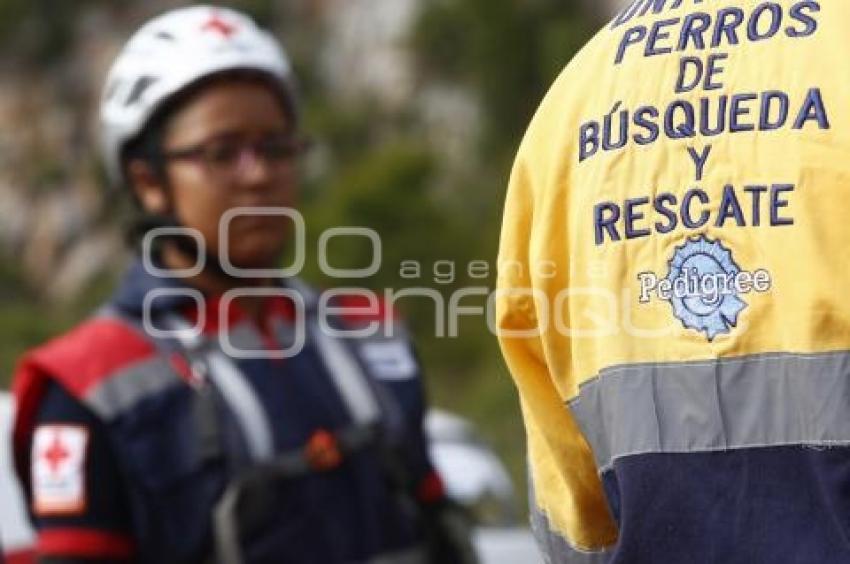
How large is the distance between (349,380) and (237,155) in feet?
1.46

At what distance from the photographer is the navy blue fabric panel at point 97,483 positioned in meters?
3.82

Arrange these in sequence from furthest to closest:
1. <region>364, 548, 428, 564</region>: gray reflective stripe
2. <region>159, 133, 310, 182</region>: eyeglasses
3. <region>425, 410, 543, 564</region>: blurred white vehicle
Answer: <region>425, 410, 543, 564</region>: blurred white vehicle < <region>159, 133, 310, 182</region>: eyeglasses < <region>364, 548, 428, 564</region>: gray reflective stripe

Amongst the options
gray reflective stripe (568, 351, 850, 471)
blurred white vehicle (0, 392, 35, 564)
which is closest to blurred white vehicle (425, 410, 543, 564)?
blurred white vehicle (0, 392, 35, 564)

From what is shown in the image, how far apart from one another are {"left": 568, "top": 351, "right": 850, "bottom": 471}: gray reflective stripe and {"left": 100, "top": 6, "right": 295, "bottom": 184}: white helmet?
1.80 m

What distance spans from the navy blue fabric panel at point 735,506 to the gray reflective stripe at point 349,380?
1.60m

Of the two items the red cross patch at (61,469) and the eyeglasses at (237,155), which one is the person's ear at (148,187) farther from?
the red cross patch at (61,469)

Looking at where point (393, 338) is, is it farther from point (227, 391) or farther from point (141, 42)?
point (141, 42)

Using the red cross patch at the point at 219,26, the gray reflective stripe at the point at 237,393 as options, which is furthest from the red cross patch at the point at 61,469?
the red cross patch at the point at 219,26

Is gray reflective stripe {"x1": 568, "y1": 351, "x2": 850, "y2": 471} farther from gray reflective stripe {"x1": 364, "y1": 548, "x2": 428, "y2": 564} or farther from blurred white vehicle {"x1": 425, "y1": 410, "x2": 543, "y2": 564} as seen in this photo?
blurred white vehicle {"x1": 425, "y1": 410, "x2": 543, "y2": 564}

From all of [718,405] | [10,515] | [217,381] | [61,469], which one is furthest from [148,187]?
[718,405]

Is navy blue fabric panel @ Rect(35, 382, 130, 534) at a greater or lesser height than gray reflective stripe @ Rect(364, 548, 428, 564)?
greater

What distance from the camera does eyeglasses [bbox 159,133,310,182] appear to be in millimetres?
4129

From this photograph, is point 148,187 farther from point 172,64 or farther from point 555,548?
point 555,548

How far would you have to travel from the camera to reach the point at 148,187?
14.0 feet
